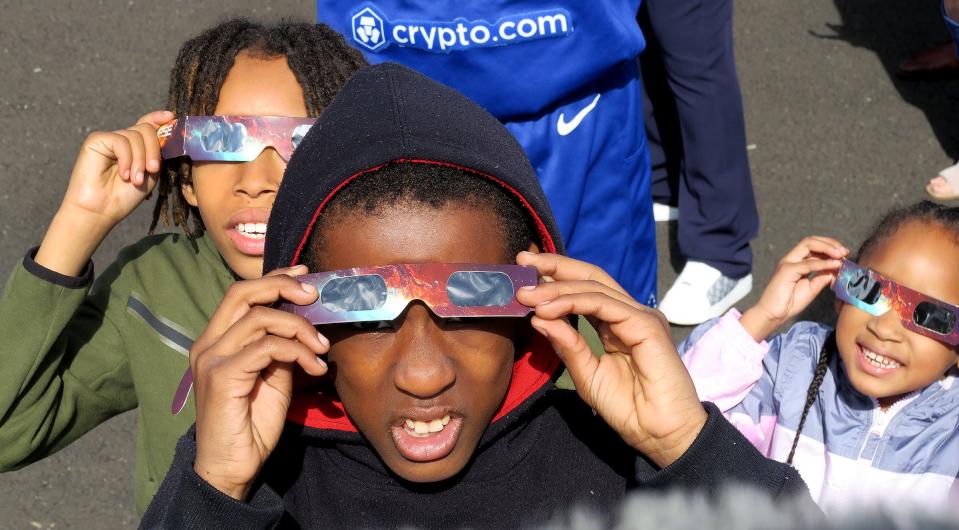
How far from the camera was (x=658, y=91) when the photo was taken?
14.1 ft

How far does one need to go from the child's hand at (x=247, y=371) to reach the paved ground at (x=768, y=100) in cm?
292

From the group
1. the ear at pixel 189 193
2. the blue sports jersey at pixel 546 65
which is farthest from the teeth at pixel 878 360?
the ear at pixel 189 193

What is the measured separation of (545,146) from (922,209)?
1016 mm

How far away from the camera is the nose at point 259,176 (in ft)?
6.89

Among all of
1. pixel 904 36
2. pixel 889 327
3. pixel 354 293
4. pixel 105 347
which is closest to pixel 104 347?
pixel 105 347

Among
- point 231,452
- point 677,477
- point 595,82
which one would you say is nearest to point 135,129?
point 231,452

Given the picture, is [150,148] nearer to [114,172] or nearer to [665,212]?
[114,172]

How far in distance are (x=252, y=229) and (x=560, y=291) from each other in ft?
2.62

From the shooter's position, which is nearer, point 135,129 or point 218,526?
point 218,526

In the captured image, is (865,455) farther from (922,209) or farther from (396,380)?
(396,380)

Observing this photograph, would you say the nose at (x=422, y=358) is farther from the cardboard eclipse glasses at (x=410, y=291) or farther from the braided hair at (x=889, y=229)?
the braided hair at (x=889, y=229)

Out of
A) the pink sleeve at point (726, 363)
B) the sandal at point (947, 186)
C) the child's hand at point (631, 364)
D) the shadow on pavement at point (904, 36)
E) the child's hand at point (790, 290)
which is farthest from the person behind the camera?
the shadow on pavement at point (904, 36)

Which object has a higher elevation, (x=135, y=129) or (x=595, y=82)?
(x=135, y=129)

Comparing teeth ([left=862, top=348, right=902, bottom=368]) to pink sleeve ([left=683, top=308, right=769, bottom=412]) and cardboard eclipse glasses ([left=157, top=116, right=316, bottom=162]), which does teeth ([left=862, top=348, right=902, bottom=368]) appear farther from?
cardboard eclipse glasses ([left=157, top=116, right=316, bottom=162])
